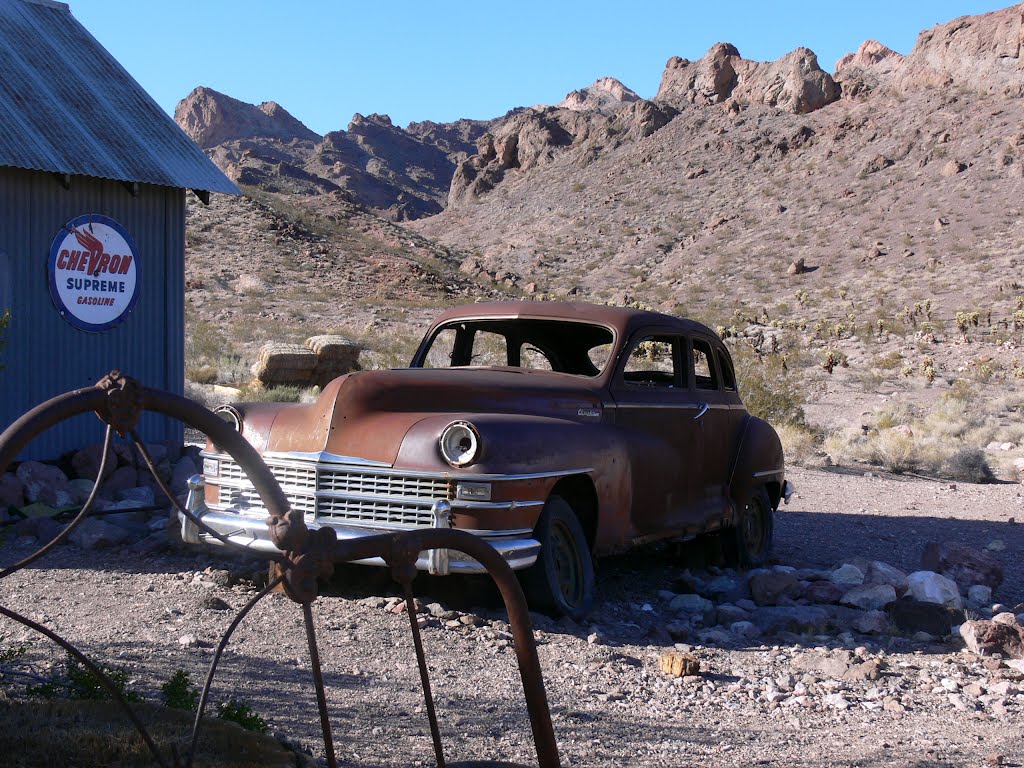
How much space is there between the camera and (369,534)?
569cm

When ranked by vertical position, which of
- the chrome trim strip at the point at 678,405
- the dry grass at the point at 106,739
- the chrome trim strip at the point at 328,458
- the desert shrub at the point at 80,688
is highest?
the chrome trim strip at the point at 678,405

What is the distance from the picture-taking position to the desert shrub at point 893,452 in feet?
47.9

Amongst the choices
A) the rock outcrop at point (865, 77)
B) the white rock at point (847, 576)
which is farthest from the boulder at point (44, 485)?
the rock outcrop at point (865, 77)

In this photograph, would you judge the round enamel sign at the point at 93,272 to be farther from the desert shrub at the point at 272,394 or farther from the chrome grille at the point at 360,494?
the desert shrub at the point at 272,394

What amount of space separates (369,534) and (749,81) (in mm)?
70007

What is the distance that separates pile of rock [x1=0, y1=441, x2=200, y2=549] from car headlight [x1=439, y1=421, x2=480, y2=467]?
8.50ft

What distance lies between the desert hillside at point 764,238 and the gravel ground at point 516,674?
9.71 m

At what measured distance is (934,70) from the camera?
60.3 m

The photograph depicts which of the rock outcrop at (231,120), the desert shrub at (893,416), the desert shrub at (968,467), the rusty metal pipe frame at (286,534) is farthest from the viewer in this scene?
the rock outcrop at (231,120)

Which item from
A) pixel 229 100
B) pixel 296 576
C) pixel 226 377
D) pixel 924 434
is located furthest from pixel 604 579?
pixel 229 100

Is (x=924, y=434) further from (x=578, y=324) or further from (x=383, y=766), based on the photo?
(x=383, y=766)

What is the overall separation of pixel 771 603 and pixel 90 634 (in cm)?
404

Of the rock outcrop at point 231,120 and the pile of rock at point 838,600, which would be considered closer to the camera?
the pile of rock at point 838,600

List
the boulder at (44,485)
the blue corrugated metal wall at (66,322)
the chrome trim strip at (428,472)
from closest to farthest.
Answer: the chrome trim strip at (428,472)
the boulder at (44,485)
the blue corrugated metal wall at (66,322)
